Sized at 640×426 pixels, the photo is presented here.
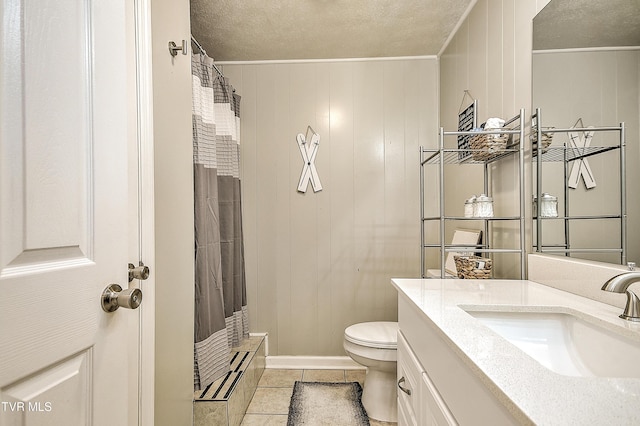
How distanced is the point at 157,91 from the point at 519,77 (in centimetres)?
150

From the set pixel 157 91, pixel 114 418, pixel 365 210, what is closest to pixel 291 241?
pixel 365 210

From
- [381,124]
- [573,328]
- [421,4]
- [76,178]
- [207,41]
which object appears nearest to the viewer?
[76,178]

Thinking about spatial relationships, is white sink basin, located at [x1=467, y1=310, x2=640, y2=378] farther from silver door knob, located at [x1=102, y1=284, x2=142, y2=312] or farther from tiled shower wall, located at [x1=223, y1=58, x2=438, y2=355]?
tiled shower wall, located at [x1=223, y1=58, x2=438, y2=355]

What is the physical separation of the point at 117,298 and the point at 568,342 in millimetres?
1160

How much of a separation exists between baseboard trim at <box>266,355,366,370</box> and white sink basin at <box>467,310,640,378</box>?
1643mm

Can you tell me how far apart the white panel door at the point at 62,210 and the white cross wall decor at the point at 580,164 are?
1367 mm

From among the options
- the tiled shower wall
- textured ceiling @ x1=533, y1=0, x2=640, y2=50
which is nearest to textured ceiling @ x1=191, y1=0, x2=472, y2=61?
the tiled shower wall

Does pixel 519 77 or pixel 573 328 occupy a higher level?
pixel 519 77

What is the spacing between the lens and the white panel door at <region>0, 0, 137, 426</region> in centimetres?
51

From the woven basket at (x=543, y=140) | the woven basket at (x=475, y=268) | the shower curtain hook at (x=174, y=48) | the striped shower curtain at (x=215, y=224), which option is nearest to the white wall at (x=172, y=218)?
the shower curtain hook at (x=174, y=48)

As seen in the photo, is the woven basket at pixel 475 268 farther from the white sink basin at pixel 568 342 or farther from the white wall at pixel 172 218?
the white wall at pixel 172 218

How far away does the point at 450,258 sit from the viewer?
1925 mm

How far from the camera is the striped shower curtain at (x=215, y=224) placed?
1587mm

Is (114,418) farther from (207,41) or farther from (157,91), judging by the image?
(207,41)
